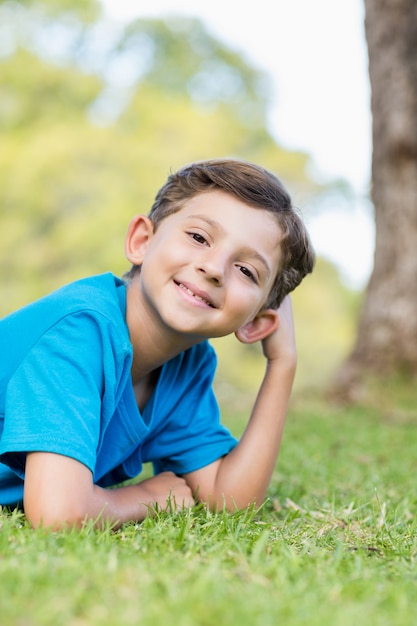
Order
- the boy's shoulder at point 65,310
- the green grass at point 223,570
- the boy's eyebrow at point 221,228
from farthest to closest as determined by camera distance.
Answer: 1. the boy's eyebrow at point 221,228
2. the boy's shoulder at point 65,310
3. the green grass at point 223,570

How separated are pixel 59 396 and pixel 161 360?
1.58 ft

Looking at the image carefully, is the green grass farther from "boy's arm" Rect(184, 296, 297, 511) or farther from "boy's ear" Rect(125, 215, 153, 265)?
"boy's ear" Rect(125, 215, 153, 265)

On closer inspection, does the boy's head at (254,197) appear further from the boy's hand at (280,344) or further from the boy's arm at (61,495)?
the boy's arm at (61,495)

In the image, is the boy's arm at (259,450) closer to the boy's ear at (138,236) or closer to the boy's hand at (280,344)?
the boy's hand at (280,344)

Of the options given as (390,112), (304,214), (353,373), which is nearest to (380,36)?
(390,112)

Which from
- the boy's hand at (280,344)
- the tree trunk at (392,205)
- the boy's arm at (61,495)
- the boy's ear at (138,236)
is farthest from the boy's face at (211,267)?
the tree trunk at (392,205)

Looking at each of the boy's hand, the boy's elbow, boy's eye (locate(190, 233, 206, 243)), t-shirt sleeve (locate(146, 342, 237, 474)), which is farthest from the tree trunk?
the boy's elbow

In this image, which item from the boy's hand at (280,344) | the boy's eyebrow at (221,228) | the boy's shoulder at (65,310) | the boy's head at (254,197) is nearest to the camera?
the boy's shoulder at (65,310)

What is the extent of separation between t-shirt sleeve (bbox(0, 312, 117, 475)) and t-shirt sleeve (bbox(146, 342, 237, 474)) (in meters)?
0.44

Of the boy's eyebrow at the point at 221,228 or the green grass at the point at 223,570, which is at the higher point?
the boy's eyebrow at the point at 221,228

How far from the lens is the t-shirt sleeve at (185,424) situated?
242 cm

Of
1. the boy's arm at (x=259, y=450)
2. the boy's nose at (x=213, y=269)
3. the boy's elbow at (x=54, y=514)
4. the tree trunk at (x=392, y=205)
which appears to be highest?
the tree trunk at (x=392, y=205)

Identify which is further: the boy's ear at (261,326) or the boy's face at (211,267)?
the boy's ear at (261,326)

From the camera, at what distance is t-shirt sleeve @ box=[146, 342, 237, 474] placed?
2420 millimetres
